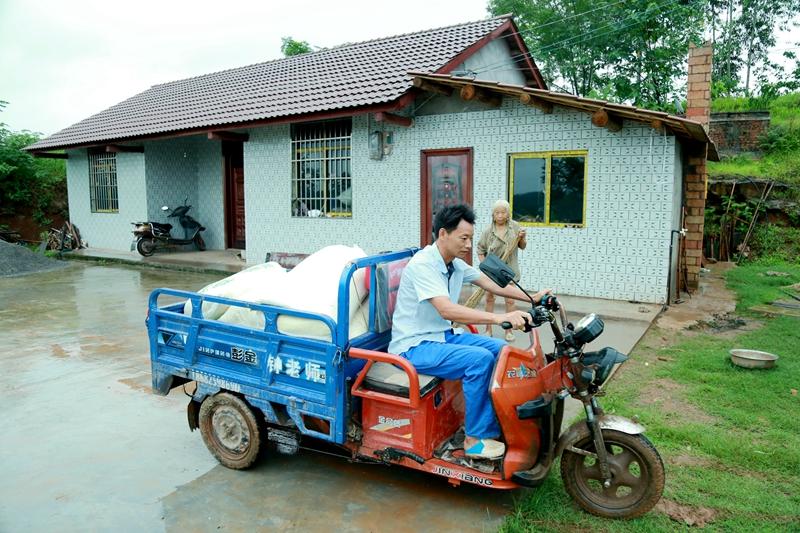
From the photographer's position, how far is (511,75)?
547 inches

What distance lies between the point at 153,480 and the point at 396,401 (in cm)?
165

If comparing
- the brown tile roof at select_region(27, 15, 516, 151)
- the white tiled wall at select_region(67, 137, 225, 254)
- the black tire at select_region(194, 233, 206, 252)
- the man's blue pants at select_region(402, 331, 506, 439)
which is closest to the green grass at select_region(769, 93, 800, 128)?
the brown tile roof at select_region(27, 15, 516, 151)

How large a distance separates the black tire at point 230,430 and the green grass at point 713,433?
5.44 ft

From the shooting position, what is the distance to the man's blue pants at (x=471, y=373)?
3133mm

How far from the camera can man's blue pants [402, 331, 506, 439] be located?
3.13m

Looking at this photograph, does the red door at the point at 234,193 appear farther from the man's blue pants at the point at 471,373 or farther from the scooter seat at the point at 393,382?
the man's blue pants at the point at 471,373

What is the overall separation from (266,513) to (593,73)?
79.9 ft

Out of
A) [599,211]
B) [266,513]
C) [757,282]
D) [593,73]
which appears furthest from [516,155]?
[593,73]

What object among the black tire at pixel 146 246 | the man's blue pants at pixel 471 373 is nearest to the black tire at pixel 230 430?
the man's blue pants at pixel 471 373

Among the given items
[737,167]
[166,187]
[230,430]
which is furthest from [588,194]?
[166,187]

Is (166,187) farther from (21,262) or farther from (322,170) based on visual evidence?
(322,170)

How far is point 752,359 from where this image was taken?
5484 millimetres

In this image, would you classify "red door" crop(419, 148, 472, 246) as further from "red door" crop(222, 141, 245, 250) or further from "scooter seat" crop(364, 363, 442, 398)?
"red door" crop(222, 141, 245, 250)

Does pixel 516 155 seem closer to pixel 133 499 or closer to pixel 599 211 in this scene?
pixel 599 211
